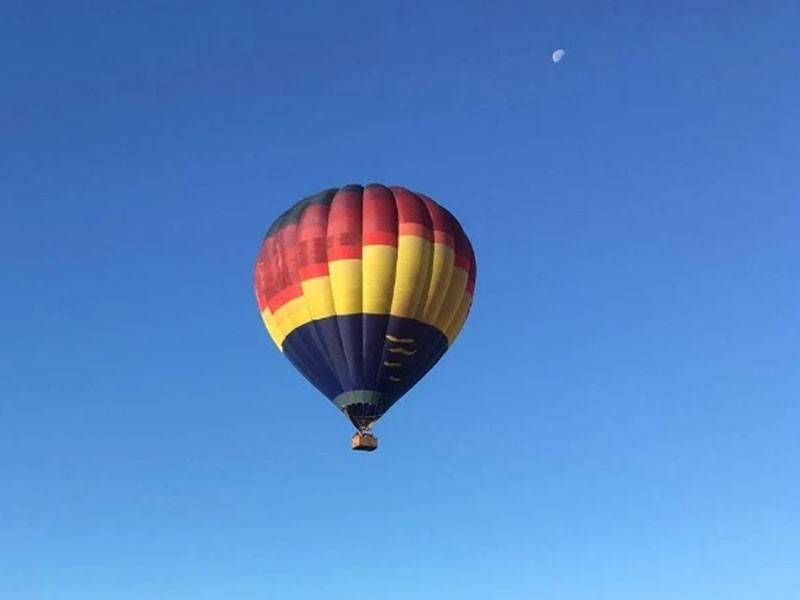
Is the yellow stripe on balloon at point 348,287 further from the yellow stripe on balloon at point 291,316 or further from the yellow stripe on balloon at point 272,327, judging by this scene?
the yellow stripe on balloon at point 272,327

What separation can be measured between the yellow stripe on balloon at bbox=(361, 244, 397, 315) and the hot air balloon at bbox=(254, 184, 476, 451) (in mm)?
35

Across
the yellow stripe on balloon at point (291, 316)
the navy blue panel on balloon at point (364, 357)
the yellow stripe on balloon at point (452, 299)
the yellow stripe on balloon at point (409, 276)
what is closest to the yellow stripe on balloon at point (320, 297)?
the navy blue panel on balloon at point (364, 357)

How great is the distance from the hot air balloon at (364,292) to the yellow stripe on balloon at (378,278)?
35 mm

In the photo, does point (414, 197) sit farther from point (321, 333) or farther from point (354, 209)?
point (321, 333)

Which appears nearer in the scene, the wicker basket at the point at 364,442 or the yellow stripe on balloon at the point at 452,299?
the wicker basket at the point at 364,442

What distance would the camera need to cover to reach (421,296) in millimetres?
39094

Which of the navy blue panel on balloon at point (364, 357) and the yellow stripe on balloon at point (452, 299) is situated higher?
the yellow stripe on balloon at point (452, 299)

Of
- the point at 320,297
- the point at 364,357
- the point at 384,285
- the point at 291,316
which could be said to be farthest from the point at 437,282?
the point at 291,316

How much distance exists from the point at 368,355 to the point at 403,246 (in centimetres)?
399

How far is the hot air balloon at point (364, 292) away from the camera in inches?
1516

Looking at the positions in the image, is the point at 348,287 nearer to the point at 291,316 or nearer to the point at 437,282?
the point at 291,316

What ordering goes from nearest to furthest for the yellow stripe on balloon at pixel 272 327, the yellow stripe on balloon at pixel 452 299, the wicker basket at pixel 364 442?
the wicker basket at pixel 364 442
the yellow stripe on balloon at pixel 452 299
the yellow stripe on balloon at pixel 272 327

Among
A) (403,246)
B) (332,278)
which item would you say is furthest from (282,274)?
(403,246)

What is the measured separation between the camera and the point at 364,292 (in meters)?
38.6
